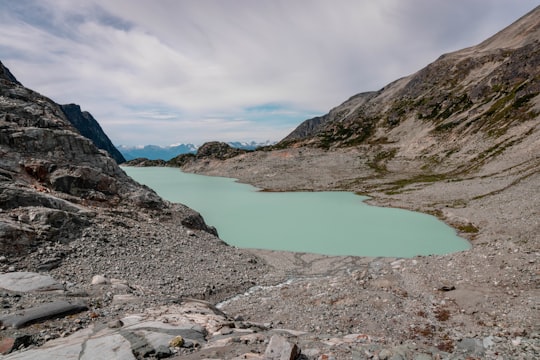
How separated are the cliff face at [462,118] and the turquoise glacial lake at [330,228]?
43.6 m

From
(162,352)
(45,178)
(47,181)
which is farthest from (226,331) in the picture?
(45,178)

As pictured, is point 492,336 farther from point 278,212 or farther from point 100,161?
point 278,212

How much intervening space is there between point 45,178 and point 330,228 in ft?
121

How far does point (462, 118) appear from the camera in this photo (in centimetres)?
12394

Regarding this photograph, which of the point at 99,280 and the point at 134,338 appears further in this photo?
the point at 99,280

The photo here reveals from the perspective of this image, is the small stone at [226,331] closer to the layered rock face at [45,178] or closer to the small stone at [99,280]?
the small stone at [99,280]

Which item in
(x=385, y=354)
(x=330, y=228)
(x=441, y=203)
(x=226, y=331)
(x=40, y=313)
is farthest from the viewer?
(x=441, y=203)

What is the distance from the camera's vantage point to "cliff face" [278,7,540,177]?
94688 mm

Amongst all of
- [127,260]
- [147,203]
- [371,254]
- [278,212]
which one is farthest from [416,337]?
[278,212]

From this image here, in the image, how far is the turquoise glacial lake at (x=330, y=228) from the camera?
40.0m

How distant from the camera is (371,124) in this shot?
178 m

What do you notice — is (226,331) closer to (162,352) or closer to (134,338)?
(162,352)

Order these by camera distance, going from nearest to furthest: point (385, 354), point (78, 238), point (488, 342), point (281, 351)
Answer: point (281, 351), point (385, 354), point (488, 342), point (78, 238)

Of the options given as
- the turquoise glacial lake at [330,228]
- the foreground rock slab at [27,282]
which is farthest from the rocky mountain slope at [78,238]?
the turquoise glacial lake at [330,228]
